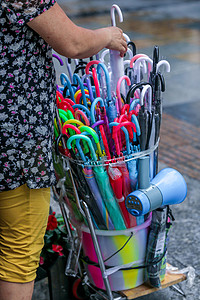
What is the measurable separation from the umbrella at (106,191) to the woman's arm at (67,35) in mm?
352

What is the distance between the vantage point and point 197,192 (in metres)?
3.69

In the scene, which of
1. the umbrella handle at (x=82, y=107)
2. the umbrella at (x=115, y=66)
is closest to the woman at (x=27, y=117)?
the umbrella at (x=115, y=66)

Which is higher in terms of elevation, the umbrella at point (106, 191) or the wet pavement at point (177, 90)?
the umbrella at point (106, 191)

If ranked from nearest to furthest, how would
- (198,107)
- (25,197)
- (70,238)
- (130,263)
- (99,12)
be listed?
1. (25,197)
2. (130,263)
3. (70,238)
4. (198,107)
5. (99,12)

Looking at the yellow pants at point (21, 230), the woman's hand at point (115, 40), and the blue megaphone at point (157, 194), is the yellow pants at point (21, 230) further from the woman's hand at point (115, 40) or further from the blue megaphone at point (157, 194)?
the woman's hand at point (115, 40)

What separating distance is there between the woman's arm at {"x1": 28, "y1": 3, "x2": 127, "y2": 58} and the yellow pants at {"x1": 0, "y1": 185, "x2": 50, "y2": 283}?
0.56 meters

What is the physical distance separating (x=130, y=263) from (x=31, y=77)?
3.32ft

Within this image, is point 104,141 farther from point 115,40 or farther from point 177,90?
point 177,90

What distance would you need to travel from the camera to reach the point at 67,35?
5.64 ft

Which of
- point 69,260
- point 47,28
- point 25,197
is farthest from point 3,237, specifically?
point 47,28

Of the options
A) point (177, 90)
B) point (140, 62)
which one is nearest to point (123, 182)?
point (140, 62)

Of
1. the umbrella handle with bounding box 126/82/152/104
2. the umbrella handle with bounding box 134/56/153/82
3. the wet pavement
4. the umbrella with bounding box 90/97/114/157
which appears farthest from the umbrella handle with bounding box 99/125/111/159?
the wet pavement

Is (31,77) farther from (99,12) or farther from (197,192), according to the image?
(99,12)

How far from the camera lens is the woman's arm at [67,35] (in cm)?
166
